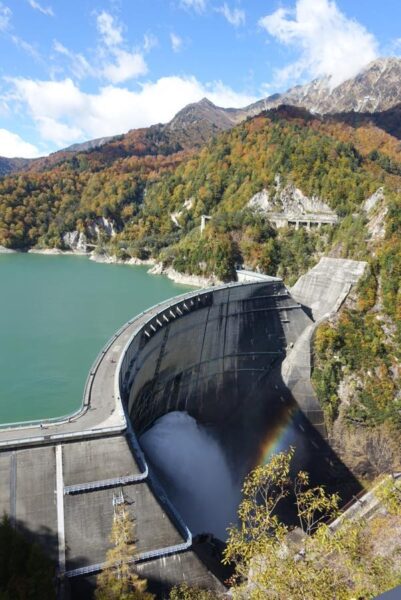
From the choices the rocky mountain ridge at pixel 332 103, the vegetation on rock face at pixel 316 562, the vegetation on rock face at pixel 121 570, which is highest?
the rocky mountain ridge at pixel 332 103

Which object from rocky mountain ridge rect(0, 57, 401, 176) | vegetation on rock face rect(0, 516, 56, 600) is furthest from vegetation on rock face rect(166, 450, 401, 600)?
rocky mountain ridge rect(0, 57, 401, 176)

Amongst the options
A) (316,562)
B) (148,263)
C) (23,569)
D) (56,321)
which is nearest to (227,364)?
(56,321)

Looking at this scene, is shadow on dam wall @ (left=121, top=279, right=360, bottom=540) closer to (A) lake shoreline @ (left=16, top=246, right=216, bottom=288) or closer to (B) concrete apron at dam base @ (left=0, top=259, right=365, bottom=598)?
(B) concrete apron at dam base @ (left=0, top=259, right=365, bottom=598)

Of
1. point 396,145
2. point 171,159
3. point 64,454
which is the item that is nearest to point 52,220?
point 171,159

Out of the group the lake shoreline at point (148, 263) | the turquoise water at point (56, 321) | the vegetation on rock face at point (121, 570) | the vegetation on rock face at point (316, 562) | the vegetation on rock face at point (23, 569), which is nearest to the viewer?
the vegetation on rock face at point (316, 562)

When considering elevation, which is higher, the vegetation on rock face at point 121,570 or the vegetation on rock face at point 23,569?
the vegetation on rock face at point 23,569

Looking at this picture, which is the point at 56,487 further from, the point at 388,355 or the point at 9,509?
the point at 388,355

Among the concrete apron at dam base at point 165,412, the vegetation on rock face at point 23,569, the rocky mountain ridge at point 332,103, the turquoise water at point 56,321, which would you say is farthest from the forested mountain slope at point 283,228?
the rocky mountain ridge at point 332,103

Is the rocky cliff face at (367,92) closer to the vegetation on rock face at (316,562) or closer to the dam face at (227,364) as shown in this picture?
the dam face at (227,364)
